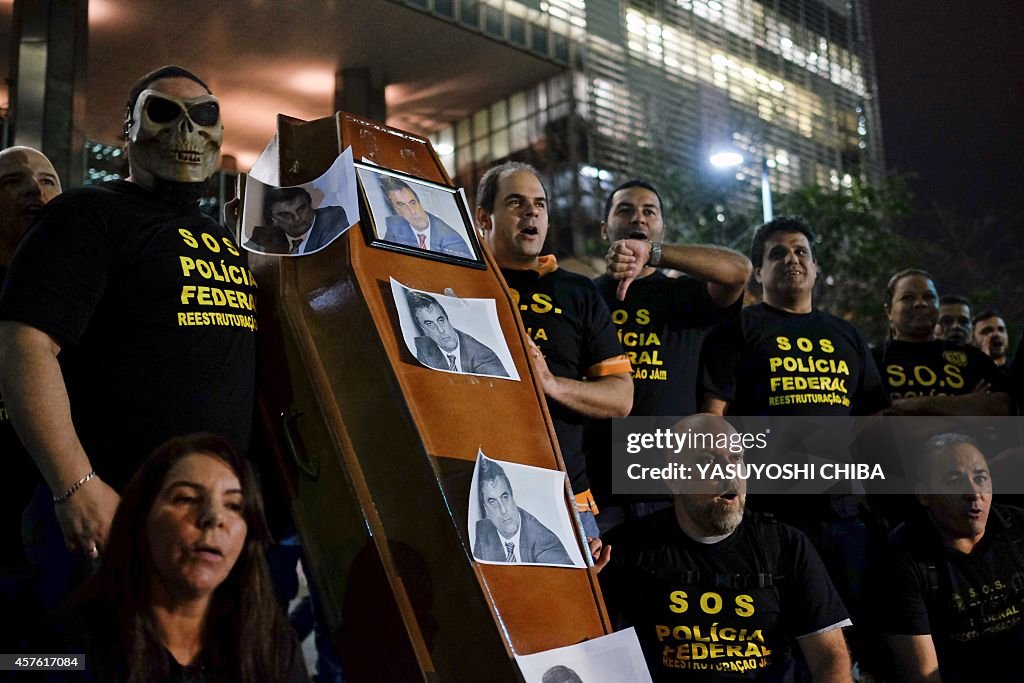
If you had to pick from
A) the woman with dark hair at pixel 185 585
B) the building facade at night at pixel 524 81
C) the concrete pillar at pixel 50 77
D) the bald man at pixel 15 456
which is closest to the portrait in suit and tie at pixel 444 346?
the woman with dark hair at pixel 185 585

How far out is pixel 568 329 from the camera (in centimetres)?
344

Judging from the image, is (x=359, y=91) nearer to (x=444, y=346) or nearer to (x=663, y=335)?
(x=663, y=335)

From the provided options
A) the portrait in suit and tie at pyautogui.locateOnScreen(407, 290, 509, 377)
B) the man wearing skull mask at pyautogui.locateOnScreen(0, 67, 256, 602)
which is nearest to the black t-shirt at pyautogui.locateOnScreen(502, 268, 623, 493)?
the portrait in suit and tie at pyautogui.locateOnScreen(407, 290, 509, 377)

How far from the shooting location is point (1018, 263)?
69.6 feet

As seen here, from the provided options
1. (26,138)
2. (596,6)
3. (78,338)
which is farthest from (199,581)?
(596,6)

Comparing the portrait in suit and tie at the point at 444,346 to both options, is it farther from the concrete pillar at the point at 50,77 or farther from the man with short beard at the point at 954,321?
the concrete pillar at the point at 50,77

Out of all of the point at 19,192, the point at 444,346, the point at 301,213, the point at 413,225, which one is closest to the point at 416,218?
the point at 413,225

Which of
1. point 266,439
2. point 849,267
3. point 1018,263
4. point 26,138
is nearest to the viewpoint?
point 266,439

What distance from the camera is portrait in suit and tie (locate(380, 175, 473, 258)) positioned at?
2758 millimetres

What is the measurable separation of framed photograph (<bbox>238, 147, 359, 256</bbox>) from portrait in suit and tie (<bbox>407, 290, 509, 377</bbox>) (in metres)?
0.28

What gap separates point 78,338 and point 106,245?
253 mm

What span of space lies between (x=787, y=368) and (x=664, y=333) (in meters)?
0.56

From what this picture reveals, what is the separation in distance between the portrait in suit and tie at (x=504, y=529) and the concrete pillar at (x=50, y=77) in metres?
11.6

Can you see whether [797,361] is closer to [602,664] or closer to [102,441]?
[602,664]
